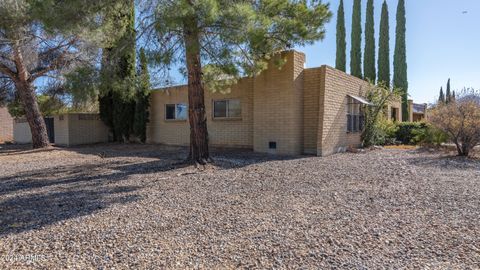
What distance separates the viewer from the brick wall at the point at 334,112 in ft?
35.4

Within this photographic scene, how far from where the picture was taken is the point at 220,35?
7164 mm

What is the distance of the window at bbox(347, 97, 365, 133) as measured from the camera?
12746mm

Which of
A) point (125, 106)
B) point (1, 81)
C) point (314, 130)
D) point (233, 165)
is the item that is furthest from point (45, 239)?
point (1, 81)

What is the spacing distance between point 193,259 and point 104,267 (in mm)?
814

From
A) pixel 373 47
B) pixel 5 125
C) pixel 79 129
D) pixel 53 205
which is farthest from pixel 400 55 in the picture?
pixel 5 125

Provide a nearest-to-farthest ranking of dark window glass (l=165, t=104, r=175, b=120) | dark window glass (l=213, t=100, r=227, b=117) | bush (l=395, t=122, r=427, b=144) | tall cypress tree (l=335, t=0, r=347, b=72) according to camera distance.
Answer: dark window glass (l=213, t=100, r=227, b=117)
dark window glass (l=165, t=104, r=175, b=120)
bush (l=395, t=122, r=427, b=144)
tall cypress tree (l=335, t=0, r=347, b=72)

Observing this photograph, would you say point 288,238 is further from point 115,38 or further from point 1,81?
point 1,81

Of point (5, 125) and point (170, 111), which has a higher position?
point (170, 111)

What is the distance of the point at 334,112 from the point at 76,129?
535 inches

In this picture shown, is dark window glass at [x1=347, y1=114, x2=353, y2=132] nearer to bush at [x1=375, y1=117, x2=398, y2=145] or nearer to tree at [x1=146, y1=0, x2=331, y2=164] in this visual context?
bush at [x1=375, y1=117, x2=398, y2=145]

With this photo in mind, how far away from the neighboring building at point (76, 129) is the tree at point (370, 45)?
21.6 metres

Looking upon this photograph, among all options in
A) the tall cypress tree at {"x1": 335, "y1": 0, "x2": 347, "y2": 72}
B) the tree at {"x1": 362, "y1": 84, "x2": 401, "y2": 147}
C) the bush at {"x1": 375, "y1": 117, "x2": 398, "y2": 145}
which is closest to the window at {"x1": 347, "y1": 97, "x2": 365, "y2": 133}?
the tree at {"x1": 362, "y1": 84, "x2": 401, "y2": 147}

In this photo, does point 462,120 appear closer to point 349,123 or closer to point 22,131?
point 349,123

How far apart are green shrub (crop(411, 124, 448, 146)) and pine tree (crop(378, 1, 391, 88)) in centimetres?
1204
